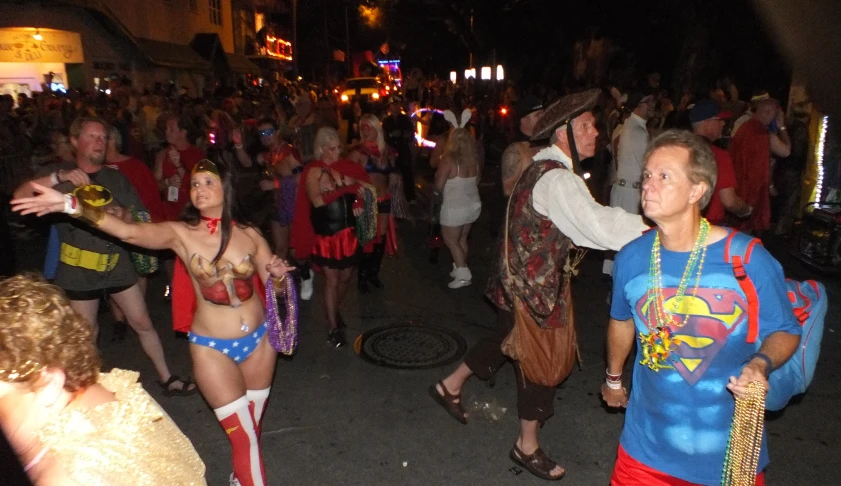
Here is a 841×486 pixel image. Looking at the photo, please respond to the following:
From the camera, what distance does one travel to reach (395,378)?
523 cm

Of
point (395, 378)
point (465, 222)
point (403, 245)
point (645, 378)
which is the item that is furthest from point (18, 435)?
point (403, 245)

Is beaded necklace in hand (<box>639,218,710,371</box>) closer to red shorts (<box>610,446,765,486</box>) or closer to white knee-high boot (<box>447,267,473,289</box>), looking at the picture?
red shorts (<box>610,446,765,486</box>)

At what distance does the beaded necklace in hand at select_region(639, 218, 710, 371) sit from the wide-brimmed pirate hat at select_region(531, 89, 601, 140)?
107 centimetres

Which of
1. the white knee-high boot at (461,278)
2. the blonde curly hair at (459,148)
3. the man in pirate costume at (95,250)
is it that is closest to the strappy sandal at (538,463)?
the man in pirate costume at (95,250)

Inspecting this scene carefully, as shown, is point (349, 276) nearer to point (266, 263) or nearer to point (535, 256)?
point (266, 263)

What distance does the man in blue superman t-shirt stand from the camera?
2.24 metres

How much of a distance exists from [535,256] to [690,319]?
3.74ft

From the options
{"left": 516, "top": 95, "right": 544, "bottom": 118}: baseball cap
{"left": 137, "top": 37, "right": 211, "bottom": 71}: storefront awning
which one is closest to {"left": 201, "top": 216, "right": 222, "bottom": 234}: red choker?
{"left": 516, "top": 95, "right": 544, "bottom": 118}: baseball cap

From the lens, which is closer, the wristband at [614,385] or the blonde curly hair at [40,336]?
the blonde curly hair at [40,336]

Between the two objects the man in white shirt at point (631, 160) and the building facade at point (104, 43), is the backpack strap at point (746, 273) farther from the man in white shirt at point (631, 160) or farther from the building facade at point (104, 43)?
the building facade at point (104, 43)

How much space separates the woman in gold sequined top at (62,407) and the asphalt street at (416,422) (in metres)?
2.31

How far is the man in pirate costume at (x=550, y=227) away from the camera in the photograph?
3.03 meters

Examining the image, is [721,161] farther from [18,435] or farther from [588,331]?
[18,435]

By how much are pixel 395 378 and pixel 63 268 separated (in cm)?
265
